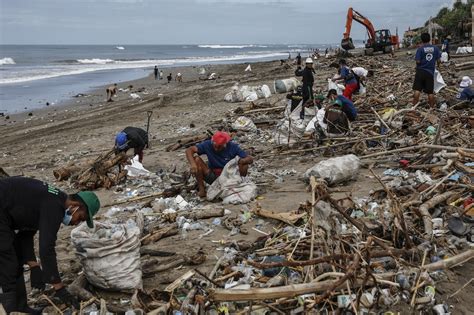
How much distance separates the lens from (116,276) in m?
3.80

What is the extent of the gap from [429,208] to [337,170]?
1640 millimetres

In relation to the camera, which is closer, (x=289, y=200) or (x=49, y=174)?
(x=289, y=200)

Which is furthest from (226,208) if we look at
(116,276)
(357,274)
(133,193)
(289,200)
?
(357,274)

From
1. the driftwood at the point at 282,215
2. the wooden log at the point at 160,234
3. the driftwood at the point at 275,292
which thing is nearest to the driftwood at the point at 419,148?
the driftwood at the point at 282,215

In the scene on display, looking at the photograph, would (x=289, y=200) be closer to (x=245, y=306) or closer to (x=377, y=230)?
(x=377, y=230)

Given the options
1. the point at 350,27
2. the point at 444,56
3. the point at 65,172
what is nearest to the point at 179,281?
the point at 65,172

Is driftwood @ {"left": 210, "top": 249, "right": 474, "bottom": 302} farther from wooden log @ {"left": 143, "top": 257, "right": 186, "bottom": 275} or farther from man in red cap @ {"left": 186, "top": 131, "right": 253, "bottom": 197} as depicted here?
man in red cap @ {"left": 186, "top": 131, "right": 253, "bottom": 197}

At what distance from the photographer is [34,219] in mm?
3480

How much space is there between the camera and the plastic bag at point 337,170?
6.23 meters


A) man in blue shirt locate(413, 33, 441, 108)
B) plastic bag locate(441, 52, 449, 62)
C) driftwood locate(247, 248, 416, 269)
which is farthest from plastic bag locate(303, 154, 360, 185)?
plastic bag locate(441, 52, 449, 62)

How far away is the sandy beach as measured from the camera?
4.79 m

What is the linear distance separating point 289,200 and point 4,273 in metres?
3.48

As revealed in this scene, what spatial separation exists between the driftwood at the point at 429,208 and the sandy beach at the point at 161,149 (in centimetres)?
42

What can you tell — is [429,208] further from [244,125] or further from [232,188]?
[244,125]
